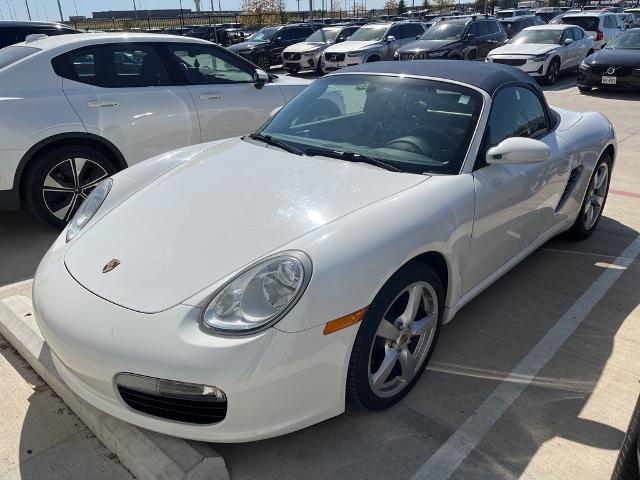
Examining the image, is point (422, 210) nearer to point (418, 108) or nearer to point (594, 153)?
point (418, 108)

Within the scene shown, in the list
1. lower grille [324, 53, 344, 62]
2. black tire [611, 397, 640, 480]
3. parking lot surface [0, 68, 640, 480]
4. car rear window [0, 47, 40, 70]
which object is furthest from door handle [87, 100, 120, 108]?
lower grille [324, 53, 344, 62]

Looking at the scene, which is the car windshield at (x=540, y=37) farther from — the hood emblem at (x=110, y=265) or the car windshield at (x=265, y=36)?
the hood emblem at (x=110, y=265)

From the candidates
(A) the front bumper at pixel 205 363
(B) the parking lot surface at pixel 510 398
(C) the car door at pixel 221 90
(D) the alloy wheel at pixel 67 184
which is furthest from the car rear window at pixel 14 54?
(A) the front bumper at pixel 205 363

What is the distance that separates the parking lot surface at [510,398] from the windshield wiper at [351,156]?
1.06m

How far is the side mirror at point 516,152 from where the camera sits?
284 centimetres

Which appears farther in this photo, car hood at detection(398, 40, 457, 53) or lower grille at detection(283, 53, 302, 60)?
lower grille at detection(283, 53, 302, 60)

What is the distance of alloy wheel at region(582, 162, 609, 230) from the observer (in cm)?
431

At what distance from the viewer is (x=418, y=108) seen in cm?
314

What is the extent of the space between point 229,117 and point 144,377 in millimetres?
3837

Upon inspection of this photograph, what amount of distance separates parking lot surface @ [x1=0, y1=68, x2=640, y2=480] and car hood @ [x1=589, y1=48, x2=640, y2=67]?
9.57m

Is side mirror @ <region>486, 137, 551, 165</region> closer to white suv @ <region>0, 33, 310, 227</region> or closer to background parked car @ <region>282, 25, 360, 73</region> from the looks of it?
white suv @ <region>0, 33, 310, 227</region>

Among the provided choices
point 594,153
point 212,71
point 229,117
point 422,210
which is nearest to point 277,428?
point 422,210

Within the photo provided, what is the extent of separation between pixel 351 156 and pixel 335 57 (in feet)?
45.7

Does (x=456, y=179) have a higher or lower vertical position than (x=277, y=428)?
higher
